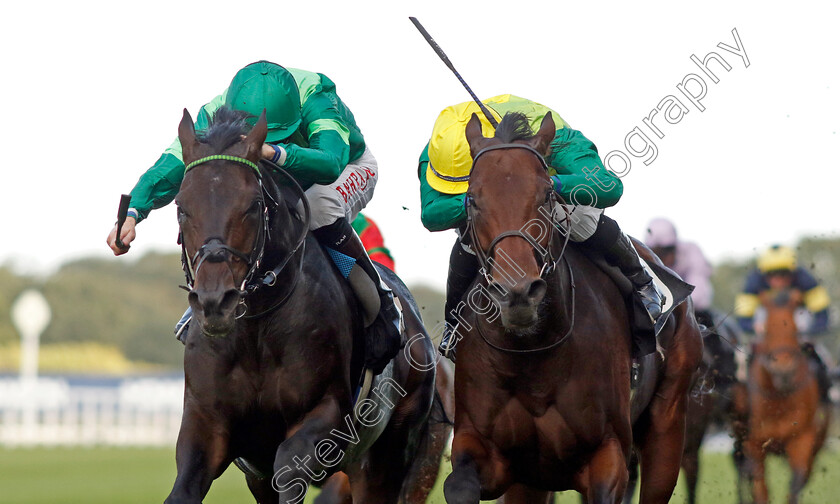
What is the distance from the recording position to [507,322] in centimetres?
448

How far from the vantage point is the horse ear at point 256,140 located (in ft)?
15.6

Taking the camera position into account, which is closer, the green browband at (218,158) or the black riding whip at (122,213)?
the green browband at (218,158)

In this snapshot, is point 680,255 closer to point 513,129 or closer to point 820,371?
point 820,371

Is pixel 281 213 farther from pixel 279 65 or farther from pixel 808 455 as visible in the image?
pixel 808 455

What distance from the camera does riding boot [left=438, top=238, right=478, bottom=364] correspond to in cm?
544

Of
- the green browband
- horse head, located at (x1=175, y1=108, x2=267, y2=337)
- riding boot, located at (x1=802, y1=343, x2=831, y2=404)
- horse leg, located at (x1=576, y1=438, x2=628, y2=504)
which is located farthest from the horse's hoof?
riding boot, located at (x1=802, y1=343, x2=831, y2=404)

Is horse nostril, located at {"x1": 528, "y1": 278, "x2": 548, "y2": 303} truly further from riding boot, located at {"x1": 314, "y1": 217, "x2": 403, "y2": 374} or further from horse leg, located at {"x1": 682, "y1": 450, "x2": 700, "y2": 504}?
horse leg, located at {"x1": 682, "y1": 450, "x2": 700, "y2": 504}

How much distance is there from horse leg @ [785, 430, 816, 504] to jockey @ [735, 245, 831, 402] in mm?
607

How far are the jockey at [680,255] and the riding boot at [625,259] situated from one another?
156 inches

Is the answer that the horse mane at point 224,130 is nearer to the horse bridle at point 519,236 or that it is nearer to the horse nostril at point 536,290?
the horse bridle at point 519,236

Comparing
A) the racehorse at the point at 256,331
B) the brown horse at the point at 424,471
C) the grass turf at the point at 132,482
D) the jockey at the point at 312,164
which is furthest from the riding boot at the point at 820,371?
the racehorse at the point at 256,331

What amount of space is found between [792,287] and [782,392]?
941 millimetres

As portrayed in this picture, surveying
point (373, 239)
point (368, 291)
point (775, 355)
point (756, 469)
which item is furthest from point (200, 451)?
point (775, 355)

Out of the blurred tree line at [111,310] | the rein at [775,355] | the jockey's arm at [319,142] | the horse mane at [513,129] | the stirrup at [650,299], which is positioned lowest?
the blurred tree line at [111,310]
